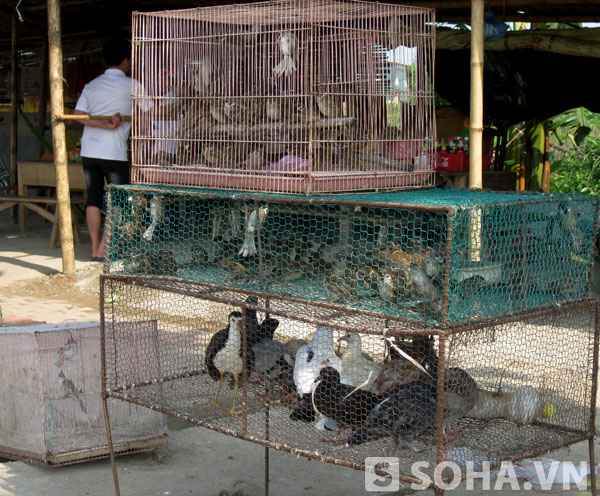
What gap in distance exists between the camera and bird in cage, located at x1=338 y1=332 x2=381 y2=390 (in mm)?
3227

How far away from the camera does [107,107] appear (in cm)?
675

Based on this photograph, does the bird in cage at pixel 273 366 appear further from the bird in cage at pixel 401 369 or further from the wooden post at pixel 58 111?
the wooden post at pixel 58 111

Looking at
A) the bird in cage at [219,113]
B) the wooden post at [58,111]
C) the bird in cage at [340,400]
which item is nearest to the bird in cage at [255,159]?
the bird in cage at [219,113]

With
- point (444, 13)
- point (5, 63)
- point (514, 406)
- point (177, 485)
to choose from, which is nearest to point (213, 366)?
point (177, 485)

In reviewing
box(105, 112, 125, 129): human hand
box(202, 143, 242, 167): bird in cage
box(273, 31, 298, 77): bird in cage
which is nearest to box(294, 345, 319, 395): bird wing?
box(202, 143, 242, 167): bird in cage

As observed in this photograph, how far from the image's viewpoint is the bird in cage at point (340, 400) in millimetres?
2965

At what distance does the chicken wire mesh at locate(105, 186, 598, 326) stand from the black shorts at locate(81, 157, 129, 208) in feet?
11.3

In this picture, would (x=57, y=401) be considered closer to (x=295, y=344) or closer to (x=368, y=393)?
(x=295, y=344)

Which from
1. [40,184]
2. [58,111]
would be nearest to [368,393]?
[58,111]

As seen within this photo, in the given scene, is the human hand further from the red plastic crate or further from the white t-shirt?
the red plastic crate

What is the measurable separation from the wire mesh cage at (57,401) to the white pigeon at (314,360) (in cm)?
103

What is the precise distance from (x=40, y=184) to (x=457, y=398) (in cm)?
801

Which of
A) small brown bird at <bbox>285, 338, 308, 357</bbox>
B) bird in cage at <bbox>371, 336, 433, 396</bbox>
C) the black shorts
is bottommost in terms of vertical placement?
small brown bird at <bbox>285, 338, 308, 357</bbox>

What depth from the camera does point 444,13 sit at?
28.5 feet
